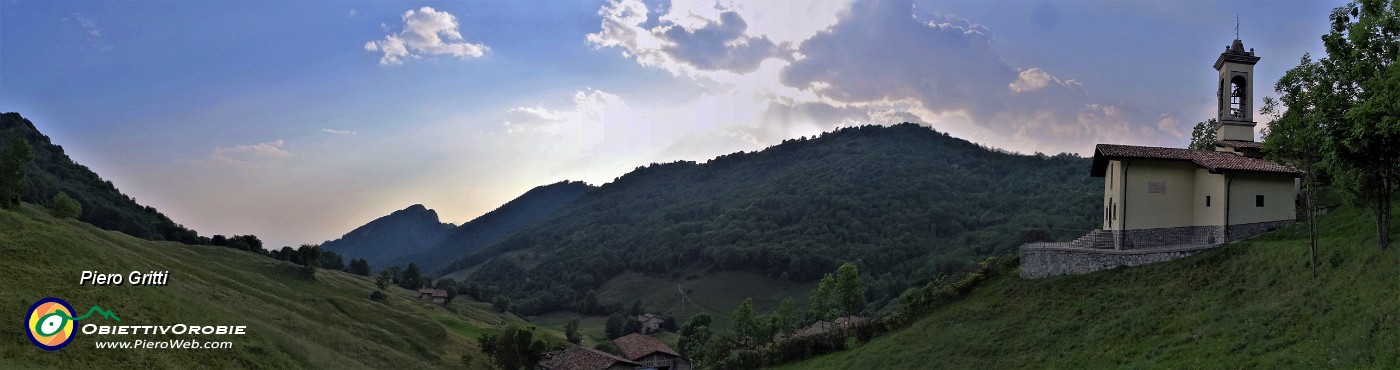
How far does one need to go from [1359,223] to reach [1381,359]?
48.8 feet

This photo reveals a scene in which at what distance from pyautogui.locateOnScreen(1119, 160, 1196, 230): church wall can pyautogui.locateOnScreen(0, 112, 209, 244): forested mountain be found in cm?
13606

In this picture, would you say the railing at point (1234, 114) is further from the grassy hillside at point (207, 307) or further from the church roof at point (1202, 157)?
the grassy hillside at point (207, 307)

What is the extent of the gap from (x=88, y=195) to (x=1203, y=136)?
16823 centimetres

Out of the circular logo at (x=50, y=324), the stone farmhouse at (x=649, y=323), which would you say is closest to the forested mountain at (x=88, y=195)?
the stone farmhouse at (x=649, y=323)

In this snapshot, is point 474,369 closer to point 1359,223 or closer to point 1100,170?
point 1100,170

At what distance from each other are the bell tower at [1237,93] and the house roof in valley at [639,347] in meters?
56.9

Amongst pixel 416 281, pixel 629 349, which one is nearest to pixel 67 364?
pixel 629 349

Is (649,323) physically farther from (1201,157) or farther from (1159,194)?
(1201,157)

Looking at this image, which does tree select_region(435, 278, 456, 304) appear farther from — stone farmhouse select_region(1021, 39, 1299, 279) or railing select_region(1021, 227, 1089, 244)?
stone farmhouse select_region(1021, 39, 1299, 279)

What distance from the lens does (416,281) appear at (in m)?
157

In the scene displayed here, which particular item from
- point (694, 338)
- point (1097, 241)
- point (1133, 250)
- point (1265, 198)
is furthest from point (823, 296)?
point (694, 338)

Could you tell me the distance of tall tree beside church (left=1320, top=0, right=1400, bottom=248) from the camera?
75.3ft

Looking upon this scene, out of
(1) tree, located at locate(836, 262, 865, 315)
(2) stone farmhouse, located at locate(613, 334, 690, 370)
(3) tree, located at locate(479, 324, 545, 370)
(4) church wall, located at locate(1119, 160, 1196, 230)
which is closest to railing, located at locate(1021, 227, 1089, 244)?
(4) church wall, located at locate(1119, 160, 1196, 230)

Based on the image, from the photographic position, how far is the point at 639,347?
282 ft
